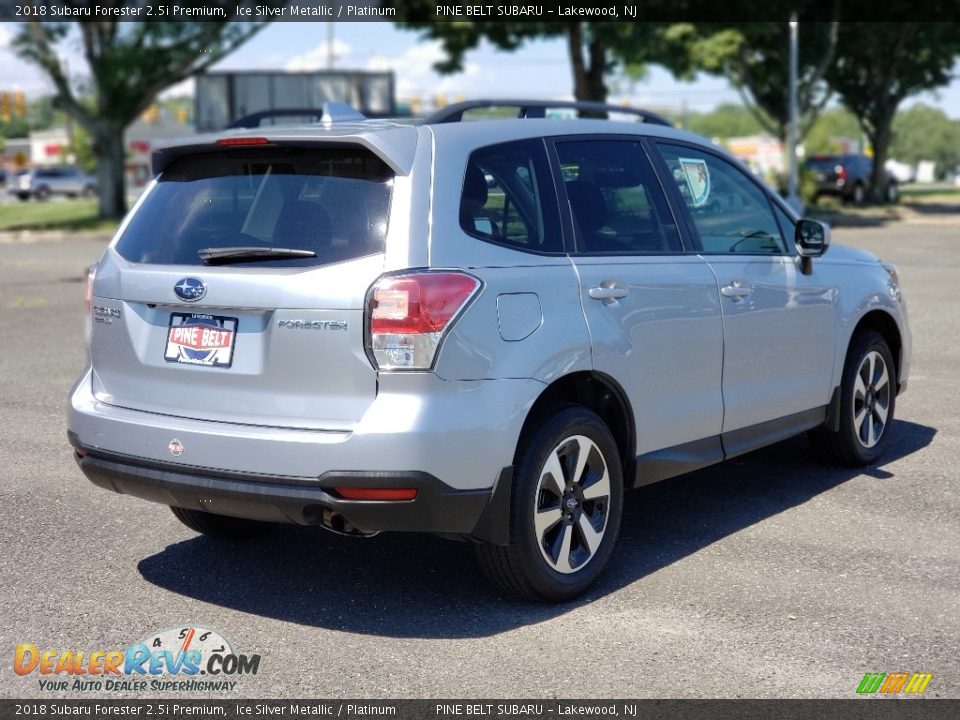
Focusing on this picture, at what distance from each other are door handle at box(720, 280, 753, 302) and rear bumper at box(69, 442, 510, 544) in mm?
1683

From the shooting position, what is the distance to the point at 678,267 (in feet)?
18.0

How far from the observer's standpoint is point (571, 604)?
192 inches

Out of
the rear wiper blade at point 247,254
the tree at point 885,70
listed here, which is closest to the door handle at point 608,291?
the rear wiper blade at point 247,254

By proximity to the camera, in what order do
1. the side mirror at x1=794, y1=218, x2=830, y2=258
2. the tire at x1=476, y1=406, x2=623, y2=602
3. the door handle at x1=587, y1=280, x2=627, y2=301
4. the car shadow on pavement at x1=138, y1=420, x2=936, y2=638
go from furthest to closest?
the side mirror at x1=794, y1=218, x2=830, y2=258 < the door handle at x1=587, y1=280, x2=627, y2=301 < the car shadow on pavement at x1=138, y1=420, x2=936, y2=638 < the tire at x1=476, y1=406, x2=623, y2=602

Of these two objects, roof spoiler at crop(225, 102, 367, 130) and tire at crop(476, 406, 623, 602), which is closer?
tire at crop(476, 406, 623, 602)

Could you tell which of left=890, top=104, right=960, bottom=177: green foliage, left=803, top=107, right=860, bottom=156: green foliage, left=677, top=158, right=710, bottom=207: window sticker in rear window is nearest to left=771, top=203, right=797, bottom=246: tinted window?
left=677, top=158, right=710, bottom=207: window sticker in rear window

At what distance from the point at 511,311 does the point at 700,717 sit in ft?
5.02

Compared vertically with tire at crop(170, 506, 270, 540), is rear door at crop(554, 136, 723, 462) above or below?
above

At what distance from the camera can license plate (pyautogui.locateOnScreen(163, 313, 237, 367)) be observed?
4.57 meters

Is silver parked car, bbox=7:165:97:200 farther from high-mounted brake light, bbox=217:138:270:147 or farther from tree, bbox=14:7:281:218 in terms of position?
high-mounted brake light, bbox=217:138:270:147

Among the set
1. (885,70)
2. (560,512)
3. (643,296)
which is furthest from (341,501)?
(885,70)

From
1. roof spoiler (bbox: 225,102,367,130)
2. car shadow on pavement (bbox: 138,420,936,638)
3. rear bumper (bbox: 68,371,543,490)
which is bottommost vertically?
car shadow on pavement (bbox: 138,420,936,638)

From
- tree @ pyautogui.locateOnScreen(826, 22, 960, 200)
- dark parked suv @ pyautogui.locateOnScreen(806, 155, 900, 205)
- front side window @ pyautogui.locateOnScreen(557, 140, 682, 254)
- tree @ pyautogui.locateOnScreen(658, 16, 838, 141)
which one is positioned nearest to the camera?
front side window @ pyautogui.locateOnScreen(557, 140, 682, 254)

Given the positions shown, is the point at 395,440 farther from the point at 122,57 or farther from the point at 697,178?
the point at 122,57
